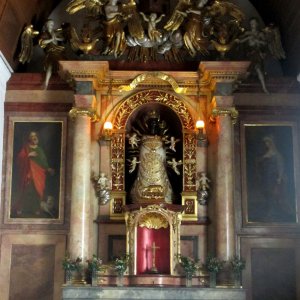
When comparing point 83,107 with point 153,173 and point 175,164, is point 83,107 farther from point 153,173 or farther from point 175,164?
point 175,164

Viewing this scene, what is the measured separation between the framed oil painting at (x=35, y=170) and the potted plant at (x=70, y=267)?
5.31 ft

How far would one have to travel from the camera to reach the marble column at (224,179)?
1487 centimetres

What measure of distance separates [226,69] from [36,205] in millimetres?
5526

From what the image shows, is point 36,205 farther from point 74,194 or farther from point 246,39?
point 246,39

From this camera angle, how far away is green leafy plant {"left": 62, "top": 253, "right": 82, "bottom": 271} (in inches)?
565

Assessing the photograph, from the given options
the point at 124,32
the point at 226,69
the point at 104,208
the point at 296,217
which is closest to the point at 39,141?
the point at 104,208

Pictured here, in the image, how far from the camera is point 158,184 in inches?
615

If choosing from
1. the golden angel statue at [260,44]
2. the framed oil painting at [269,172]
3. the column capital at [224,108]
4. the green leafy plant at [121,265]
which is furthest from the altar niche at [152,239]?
the golden angel statue at [260,44]

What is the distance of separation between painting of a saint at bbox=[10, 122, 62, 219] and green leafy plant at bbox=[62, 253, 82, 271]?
1660mm

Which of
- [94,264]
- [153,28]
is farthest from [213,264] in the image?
[153,28]

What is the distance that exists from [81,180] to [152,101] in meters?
2.79

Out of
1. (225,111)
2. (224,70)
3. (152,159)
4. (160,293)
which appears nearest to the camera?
(160,293)

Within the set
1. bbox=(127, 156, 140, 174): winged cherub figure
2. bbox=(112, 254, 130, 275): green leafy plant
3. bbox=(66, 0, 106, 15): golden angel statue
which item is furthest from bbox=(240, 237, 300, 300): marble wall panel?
bbox=(66, 0, 106, 15): golden angel statue

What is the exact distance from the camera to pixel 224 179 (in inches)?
596
